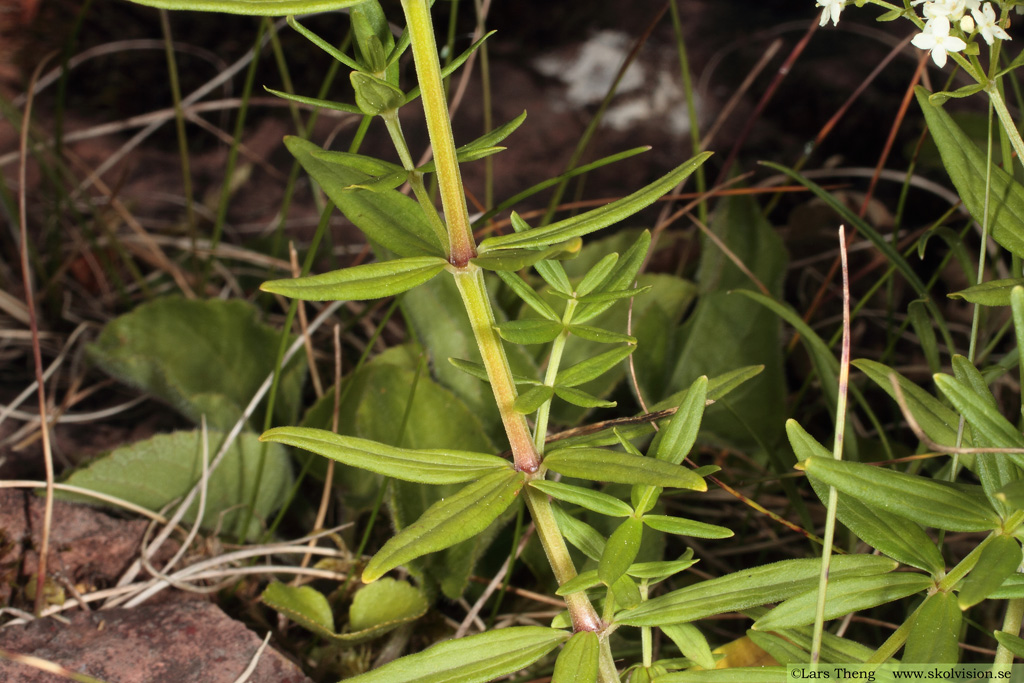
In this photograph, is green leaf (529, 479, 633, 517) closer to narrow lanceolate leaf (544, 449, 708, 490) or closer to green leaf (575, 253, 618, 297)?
narrow lanceolate leaf (544, 449, 708, 490)

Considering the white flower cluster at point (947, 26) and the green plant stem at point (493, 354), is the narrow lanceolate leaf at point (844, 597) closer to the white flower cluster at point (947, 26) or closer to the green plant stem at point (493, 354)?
the green plant stem at point (493, 354)

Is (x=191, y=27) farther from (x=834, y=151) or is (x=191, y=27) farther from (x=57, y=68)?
(x=834, y=151)

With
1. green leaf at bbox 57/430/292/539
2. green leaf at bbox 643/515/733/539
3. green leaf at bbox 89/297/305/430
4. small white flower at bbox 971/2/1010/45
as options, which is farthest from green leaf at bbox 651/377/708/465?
green leaf at bbox 89/297/305/430

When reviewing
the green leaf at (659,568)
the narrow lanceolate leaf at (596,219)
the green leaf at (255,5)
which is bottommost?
the green leaf at (659,568)

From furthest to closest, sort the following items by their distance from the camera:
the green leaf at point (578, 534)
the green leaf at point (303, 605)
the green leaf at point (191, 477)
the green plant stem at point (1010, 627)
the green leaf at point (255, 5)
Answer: the green leaf at point (191, 477) < the green leaf at point (303, 605) < the green leaf at point (578, 534) < the green plant stem at point (1010, 627) < the green leaf at point (255, 5)

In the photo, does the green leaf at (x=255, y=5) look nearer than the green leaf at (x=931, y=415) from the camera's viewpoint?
Yes

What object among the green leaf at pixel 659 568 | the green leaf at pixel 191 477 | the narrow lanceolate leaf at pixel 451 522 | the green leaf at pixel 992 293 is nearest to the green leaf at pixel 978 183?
the green leaf at pixel 992 293
